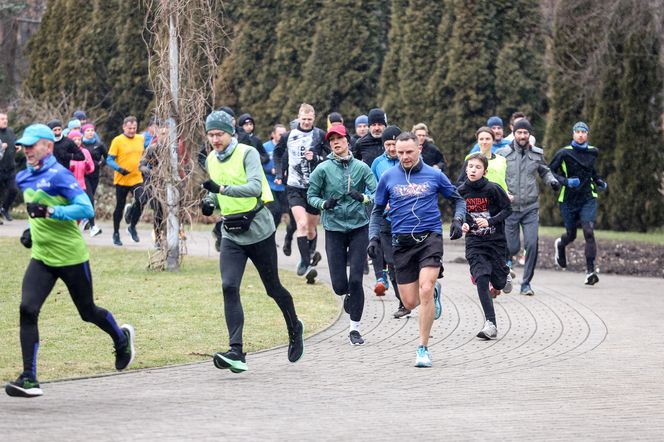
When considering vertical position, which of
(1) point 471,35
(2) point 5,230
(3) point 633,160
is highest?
(1) point 471,35

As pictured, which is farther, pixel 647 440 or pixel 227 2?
pixel 227 2

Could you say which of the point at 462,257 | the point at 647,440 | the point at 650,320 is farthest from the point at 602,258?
the point at 647,440

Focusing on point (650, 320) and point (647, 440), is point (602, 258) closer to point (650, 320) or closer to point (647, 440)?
point (650, 320)

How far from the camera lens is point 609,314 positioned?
13922mm

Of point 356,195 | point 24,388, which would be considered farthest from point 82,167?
point 24,388

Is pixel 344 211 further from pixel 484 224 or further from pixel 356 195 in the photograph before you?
pixel 484 224

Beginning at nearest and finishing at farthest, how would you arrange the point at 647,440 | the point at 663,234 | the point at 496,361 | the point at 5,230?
the point at 647,440
the point at 496,361
the point at 5,230
the point at 663,234

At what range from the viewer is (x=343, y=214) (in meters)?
11.8

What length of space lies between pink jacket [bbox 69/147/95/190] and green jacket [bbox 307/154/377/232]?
9079 mm

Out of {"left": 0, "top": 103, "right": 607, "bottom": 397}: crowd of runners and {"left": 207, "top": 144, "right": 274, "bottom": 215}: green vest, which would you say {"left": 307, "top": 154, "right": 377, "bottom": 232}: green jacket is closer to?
{"left": 0, "top": 103, "right": 607, "bottom": 397}: crowd of runners

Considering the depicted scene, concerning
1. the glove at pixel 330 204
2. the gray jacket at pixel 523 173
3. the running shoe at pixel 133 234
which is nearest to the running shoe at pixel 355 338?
the glove at pixel 330 204

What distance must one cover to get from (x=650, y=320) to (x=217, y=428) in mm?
7054

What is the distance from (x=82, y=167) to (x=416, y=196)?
11.1 meters

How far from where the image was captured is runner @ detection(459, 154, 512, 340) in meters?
12.4
